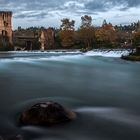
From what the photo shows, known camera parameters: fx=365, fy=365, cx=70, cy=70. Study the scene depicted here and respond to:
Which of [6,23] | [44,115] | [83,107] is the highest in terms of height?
[6,23]

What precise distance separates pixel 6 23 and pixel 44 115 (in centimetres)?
10249

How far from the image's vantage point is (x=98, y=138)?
34.8ft

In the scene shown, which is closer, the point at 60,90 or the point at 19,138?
the point at 19,138

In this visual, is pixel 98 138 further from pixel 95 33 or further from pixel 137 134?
pixel 95 33

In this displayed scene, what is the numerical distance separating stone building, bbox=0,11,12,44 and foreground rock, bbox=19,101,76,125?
96.8 meters

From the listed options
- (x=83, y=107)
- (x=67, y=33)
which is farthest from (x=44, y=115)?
(x=67, y=33)

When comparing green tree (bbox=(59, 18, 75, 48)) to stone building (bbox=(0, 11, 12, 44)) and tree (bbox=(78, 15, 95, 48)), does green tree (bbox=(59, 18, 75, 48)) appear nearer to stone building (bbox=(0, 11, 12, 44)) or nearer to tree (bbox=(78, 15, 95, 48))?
tree (bbox=(78, 15, 95, 48))

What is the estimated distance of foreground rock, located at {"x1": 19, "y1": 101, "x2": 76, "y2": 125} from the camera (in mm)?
11555


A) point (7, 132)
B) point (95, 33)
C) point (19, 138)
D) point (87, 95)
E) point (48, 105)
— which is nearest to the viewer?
point (19, 138)

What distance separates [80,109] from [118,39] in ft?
348

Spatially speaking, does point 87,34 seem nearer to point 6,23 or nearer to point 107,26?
point 107,26

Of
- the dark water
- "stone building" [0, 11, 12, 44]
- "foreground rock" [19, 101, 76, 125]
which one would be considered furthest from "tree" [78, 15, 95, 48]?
"foreground rock" [19, 101, 76, 125]

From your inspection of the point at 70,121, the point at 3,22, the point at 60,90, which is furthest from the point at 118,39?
the point at 70,121

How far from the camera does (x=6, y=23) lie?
11119cm
